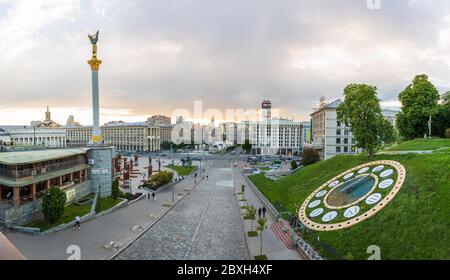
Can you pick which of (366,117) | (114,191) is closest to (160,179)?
(114,191)

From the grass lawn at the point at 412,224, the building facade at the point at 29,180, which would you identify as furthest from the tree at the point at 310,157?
the building facade at the point at 29,180

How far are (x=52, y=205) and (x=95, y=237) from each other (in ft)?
22.2

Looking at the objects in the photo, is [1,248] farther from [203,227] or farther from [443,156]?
[443,156]

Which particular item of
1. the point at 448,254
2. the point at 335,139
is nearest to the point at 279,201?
the point at 448,254

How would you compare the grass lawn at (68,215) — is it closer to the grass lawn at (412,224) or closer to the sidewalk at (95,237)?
the sidewalk at (95,237)

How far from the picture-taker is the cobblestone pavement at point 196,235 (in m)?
27.2

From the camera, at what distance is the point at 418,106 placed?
56.3 m

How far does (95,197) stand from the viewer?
152 ft

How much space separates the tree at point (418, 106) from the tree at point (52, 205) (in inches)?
2308

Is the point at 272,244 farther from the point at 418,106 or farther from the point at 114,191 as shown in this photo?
the point at 418,106

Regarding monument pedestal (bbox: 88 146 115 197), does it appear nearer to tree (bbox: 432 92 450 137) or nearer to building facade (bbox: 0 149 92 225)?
building facade (bbox: 0 149 92 225)

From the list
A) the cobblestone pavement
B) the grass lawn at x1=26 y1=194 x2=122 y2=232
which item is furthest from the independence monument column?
the cobblestone pavement

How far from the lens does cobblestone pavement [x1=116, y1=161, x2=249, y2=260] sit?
2717cm

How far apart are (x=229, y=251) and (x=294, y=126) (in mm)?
159401
